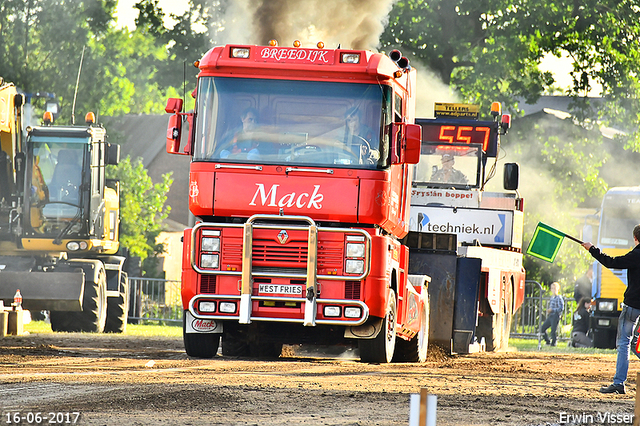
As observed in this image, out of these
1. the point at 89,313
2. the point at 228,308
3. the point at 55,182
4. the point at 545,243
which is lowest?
the point at 89,313

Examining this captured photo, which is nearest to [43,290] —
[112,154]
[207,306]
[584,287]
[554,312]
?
[112,154]

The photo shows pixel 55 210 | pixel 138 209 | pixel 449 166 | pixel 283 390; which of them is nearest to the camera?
pixel 283 390

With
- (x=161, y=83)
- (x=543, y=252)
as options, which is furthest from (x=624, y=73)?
(x=161, y=83)

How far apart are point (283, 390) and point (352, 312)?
2.18 meters

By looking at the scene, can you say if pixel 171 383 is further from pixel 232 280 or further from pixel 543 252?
pixel 543 252

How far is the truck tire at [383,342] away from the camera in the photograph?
13.6 metres

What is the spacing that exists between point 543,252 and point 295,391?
5.17 meters

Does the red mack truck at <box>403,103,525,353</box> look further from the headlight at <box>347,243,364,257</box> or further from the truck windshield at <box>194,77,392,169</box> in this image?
the truck windshield at <box>194,77,392,169</box>

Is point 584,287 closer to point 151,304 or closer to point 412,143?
point 151,304

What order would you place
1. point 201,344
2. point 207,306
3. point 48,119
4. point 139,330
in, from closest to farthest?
1. point 207,306
2. point 201,344
3. point 48,119
4. point 139,330

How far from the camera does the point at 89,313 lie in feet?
71.6

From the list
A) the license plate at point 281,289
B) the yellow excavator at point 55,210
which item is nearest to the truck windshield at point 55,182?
the yellow excavator at point 55,210

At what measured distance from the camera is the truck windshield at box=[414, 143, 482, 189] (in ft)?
67.1

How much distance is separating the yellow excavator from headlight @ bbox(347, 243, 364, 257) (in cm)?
935
